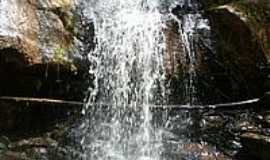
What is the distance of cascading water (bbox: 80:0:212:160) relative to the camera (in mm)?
5535

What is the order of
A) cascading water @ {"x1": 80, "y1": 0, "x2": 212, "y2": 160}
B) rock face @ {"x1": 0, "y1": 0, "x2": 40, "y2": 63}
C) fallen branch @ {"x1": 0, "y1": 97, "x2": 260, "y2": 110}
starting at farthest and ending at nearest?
cascading water @ {"x1": 80, "y1": 0, "x2": 212, "y2": 160}, fallen branch @ {"x1": 0, "y1": 97, "x2": 260, "y2": 110}, rock face @ {"x1": 0, "y1": 0, "x2": 40, "y2": 63}

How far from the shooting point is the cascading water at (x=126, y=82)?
18.2 ft

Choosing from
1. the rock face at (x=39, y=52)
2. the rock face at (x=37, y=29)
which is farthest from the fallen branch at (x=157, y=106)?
the rock face at (x=37, y=29)

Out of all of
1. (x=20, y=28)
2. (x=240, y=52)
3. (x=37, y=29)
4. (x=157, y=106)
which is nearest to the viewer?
(x=20, y=28)

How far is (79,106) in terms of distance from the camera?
569cm

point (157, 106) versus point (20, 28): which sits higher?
point (20, 28)

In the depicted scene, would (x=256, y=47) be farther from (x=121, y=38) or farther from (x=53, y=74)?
(x=53, y=74)

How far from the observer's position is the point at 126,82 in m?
5.79

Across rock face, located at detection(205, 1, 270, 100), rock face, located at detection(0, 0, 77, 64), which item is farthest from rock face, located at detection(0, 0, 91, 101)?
rock face, located at detection(205, 1, 270, 100)

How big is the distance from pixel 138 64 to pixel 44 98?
4.09 ft

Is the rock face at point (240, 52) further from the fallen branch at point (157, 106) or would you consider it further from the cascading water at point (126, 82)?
the cascading water at point (126, 82)

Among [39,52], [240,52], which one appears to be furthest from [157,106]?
[39,52]

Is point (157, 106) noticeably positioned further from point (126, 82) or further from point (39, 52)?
point (39, 52)

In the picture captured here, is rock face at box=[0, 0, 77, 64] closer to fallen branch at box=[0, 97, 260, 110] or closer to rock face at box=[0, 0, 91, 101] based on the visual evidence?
rock face at box=[0, 0, 91, 101]
